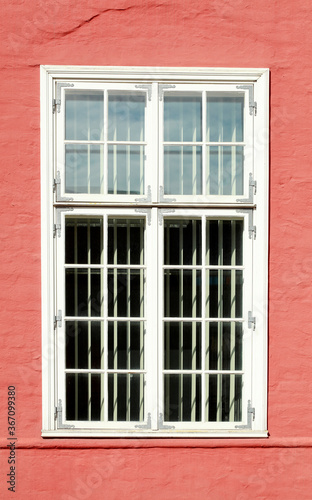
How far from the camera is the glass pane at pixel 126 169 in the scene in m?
4.18

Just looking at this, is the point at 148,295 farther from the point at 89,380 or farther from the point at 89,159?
the point at 89,159

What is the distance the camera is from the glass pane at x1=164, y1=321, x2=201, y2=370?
420cm

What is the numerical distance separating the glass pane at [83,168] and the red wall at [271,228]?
0.23 m

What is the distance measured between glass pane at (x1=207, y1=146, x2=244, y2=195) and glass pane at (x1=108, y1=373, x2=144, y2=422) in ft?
4.86

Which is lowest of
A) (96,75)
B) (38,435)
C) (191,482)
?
(191,482)

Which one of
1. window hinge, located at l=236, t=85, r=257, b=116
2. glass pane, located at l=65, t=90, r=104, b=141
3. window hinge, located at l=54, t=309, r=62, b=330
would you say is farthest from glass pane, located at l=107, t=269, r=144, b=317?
window hinge, located at l=236, t=85, r=257, b=116

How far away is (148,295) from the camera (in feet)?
13.6

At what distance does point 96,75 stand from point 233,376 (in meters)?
2.36

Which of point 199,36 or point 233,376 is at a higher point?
point 199,36

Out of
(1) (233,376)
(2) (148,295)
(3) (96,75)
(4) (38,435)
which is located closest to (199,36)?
(3) (96,75)

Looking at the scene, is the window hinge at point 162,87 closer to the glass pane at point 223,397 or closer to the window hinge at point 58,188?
the window hinge at point 58,188

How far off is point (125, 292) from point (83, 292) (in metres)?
0.30

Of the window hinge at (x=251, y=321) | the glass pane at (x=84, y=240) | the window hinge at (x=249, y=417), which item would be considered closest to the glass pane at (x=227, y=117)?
the glass pane at (x=84, y=240)

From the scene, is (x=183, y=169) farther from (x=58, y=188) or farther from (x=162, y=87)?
(x=58, y=188)
